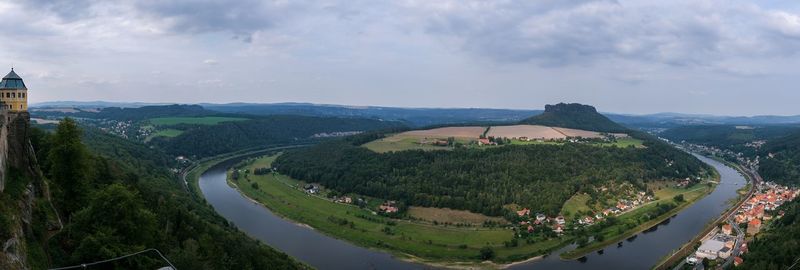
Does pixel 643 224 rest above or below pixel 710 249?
below

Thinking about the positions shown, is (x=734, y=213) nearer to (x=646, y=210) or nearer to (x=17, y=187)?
(x=646, y=210)

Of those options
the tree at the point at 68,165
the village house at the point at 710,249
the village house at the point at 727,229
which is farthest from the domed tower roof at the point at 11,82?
the village house at the point at 727,229

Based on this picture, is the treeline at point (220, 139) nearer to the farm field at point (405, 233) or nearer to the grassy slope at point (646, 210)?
the farm field at point (405, 233)

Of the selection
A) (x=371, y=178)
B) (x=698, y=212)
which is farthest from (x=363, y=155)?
(x=698, y=212)

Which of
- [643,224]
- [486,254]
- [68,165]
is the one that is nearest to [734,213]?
[643,224]

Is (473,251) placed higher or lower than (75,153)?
lower

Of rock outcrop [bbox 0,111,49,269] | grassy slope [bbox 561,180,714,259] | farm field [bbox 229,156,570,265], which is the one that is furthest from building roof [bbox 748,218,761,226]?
rock outcrop [bbox 0,111,49,269]

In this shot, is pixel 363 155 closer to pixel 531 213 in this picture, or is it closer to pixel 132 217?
pixel 531 213

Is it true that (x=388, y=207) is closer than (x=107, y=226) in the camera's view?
No
